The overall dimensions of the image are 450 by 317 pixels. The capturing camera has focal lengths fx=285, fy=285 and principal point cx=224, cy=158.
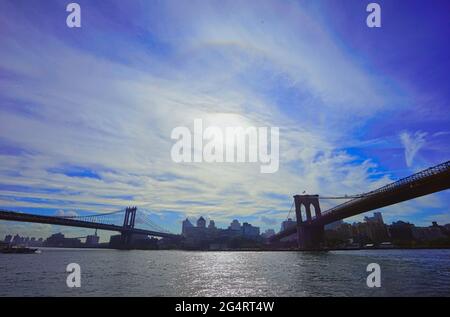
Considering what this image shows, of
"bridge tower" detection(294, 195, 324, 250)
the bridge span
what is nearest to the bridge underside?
"bridge tower" detection(294, 195, 324, 250)

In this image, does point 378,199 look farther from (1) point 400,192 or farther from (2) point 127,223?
(2) point 127,223

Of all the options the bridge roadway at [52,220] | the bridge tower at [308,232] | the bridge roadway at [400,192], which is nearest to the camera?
the bridge roadway at [400,192]

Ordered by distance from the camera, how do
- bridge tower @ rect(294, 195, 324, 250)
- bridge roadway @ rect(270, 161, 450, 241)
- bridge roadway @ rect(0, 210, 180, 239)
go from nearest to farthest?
bridge roadway @ rect(270, 161, 450, 241) < bridge roadway @ rect(0, 210, 180, 239) < bridge tower @ rect(294, 195, 324, 250)

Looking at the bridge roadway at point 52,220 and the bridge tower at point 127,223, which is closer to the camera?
the bridge roadway at point 52,220

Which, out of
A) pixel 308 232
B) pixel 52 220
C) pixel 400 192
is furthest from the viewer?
pixel 308 232

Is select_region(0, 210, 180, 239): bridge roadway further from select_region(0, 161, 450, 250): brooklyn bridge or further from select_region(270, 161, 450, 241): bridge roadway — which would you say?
select_region(270, 161, 450, 241): bridge roadway

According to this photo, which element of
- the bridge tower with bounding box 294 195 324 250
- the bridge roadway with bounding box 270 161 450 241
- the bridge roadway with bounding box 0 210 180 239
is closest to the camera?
the bridge roadway with bounding box 270 161 450 241

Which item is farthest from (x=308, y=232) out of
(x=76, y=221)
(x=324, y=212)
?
(x=76, y=221)

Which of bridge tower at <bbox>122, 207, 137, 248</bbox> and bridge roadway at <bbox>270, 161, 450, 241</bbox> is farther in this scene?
bridge tower at <bbox>122, 207, 137, 248</bbox>

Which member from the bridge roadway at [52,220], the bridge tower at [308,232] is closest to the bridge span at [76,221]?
the bridge roadway at [52,220]

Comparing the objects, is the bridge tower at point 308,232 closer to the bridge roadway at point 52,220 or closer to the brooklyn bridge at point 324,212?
the brooklyn bridge at point 324,212
